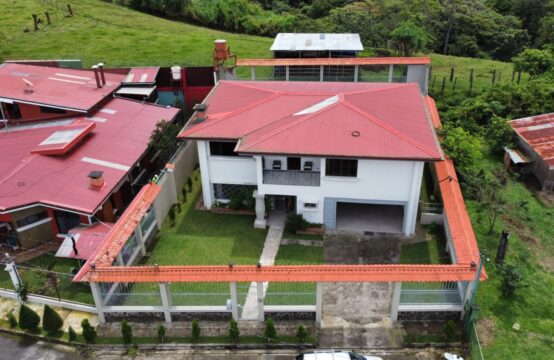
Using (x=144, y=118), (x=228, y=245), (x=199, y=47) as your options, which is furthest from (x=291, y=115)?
(x=199, y=47)

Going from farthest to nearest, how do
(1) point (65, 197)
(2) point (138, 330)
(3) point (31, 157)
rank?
(3) point (31, 157) < (1) point (65, 197) < (2) point (138, 330)

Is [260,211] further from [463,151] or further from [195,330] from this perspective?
[463,151]

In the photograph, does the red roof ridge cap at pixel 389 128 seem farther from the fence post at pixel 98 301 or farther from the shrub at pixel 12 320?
the shrub at pixel 12 320

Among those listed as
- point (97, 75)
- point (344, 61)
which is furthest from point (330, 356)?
point (97, 75)

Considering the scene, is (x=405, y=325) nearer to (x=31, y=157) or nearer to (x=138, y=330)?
(x=138, y=330)

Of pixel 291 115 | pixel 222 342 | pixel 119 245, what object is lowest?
pixel 222 342

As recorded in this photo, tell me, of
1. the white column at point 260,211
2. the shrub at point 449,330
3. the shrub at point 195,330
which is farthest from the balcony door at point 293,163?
the shrub at point 449,330

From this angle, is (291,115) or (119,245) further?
(291,115)

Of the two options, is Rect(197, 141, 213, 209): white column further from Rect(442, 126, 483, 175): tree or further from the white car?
Rect(442, 126, 483, 175): tree
